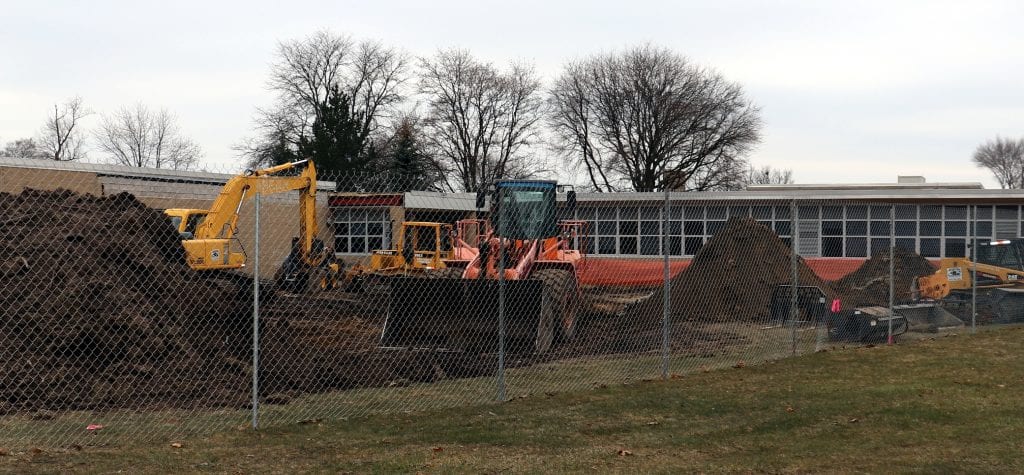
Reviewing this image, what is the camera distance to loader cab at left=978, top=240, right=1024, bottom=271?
63.0 ft

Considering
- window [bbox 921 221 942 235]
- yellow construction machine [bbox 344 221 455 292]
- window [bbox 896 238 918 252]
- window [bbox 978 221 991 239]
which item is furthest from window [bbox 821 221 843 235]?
yellow construction machine [bbox 344 221 455 292]

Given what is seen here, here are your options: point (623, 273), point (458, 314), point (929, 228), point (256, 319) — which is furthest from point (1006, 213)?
point (256, 319)

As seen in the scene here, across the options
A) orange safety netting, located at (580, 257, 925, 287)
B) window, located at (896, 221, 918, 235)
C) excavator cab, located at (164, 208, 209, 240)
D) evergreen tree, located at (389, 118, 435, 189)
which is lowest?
orange safety netting, located at (580, 257, 925, 287)

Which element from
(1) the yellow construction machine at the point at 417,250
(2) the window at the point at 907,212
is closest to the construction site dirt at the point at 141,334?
(1) the yellow construction machine at the point at 417,250

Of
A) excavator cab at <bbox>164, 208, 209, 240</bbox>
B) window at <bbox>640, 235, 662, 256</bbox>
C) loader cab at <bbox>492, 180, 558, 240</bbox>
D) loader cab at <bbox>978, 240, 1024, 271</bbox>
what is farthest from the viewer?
window at <bbox>640, 235, 662, 256</bbox>

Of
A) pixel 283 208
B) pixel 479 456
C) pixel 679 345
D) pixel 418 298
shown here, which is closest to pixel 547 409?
pixel 479 456

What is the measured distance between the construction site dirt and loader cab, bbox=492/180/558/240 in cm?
271

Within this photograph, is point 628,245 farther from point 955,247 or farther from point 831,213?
point 955,247

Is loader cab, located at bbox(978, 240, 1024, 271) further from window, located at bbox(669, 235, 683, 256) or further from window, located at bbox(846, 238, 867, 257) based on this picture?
window, located at bbox(669, 235, 683, 256)

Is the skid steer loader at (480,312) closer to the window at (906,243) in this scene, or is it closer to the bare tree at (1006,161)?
the window at (906,243)

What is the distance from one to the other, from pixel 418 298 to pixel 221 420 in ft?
17.2

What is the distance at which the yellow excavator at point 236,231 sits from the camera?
1927 centimetres

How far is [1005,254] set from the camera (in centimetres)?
1928

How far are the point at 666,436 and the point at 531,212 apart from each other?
910 centimetres
